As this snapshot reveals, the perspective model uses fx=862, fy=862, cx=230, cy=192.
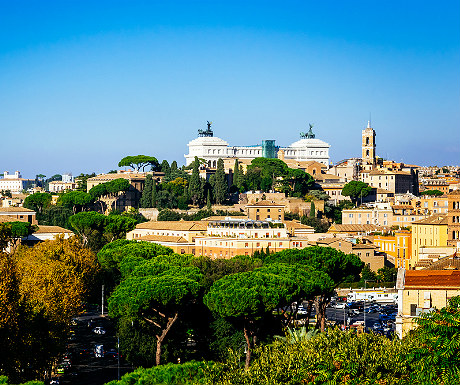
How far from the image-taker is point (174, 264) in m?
46.7

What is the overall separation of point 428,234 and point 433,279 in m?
33.3

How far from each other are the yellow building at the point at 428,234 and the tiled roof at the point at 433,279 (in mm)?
28459

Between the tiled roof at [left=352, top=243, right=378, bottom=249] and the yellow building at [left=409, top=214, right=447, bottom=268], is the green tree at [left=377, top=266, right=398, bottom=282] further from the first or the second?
the tiled roof at [left=352, top=243, right=378, bottom=249]

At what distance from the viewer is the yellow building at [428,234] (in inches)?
2537

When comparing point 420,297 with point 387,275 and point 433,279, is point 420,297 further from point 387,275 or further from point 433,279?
point 387,275

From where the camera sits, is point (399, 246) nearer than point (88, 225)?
Yes

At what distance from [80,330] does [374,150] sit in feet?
306

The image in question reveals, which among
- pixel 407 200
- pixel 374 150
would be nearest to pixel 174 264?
pixel 407 200

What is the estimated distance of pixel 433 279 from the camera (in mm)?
33656

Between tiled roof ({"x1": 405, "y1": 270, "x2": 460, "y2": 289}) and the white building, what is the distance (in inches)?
3733

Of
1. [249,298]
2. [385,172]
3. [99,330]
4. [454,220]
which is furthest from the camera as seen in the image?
[385,172]

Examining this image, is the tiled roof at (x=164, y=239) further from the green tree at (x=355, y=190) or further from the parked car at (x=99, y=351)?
the green tree at (x=355, y=190)

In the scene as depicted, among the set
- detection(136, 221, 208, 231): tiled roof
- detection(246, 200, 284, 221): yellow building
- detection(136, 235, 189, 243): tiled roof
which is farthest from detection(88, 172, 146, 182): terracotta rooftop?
Answer: detection(136, 235, 189, 243): tiled roof

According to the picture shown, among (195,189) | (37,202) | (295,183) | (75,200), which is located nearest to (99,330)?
(195,189)
